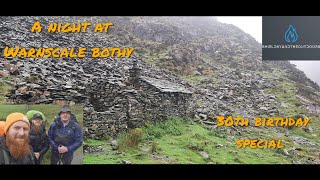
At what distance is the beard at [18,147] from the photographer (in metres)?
12.6

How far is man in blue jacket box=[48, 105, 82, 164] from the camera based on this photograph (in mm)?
12875

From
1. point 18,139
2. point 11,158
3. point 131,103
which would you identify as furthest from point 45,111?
point 131,103

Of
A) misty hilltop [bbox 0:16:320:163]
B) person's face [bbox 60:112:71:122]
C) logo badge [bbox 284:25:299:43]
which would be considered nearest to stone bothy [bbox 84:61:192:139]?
misty hilltop [bbox 0:16:320:163]

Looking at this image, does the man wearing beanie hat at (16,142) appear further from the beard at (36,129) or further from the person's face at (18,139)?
the beard at (36,129)

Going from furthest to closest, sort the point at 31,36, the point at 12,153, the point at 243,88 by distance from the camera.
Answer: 1. the point at 243,88
2. the point at 31,36
3. the point at 12,153

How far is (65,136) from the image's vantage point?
1295cm

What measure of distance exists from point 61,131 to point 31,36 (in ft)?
9.50

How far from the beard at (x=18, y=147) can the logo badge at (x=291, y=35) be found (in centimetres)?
770

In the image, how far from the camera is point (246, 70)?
14.5 meters

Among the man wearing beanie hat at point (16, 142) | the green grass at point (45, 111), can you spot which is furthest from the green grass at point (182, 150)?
the man wearing beanie hat at point (16, 142)
